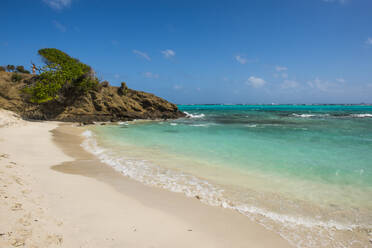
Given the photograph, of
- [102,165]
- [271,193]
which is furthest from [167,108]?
[271,193]

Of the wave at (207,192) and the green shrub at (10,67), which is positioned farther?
the green shrub at (10,67)

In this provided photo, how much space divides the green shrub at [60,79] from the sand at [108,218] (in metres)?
31.7

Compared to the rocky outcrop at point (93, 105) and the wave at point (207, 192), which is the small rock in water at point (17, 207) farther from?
the rocky outcrop at point (93, 105)

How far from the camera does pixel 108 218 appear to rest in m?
4.00

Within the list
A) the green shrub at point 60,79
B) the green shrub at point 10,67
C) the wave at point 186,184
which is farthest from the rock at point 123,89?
the wave at point 186,184

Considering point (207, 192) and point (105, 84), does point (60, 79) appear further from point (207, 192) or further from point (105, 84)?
point (207, 192)

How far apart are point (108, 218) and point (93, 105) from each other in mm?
37825

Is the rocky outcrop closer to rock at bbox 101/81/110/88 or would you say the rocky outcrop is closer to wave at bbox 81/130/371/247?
rock at bbox 101/81/110/88

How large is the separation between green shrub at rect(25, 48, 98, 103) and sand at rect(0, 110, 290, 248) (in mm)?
31668

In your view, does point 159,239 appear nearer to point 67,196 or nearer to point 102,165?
point 67,196

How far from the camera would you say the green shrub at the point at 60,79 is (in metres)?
30.8

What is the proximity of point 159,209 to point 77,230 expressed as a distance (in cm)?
199

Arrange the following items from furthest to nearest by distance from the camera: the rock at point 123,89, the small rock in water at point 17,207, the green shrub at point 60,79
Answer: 1. the rock at point 123,89
2. the green shrub at point 60,79
3. the small rock in water at point 17,207

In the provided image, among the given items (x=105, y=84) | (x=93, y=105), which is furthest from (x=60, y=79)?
(x=105, y=84)
